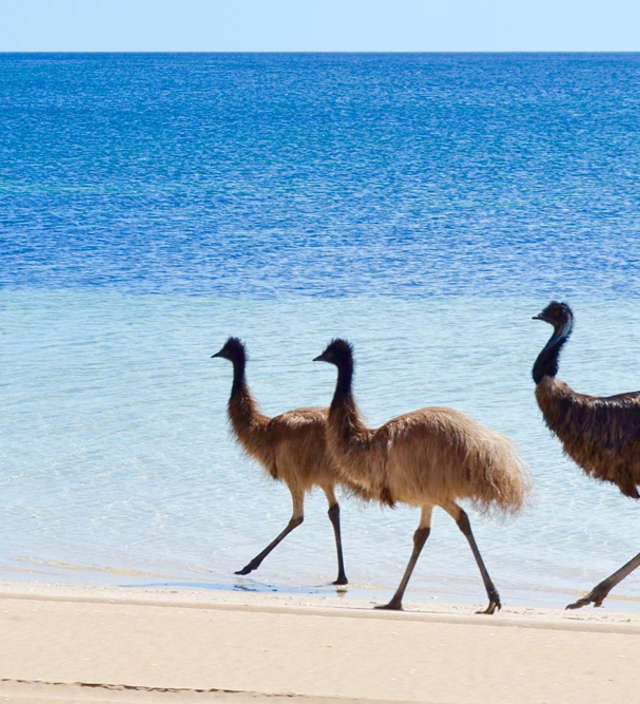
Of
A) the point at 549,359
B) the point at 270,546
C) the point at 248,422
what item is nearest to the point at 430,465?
the point at 549,359

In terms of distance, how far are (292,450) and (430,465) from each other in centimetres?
128

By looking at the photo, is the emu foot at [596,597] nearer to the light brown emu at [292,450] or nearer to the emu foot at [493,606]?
the emu foot at [493,606]

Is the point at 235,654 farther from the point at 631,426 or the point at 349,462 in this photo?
the point at 631,426

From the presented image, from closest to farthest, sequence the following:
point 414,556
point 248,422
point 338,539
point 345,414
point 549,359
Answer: point 414,556
point 345,414
point 549,359
point 338,539
point 248,422

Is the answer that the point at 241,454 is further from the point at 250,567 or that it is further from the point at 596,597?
the point at 596,597

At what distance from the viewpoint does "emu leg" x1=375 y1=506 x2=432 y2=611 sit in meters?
6.21

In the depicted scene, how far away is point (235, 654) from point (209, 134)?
52070 mm

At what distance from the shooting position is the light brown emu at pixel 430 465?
20.7ft

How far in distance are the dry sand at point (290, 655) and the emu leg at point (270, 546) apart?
1.69m

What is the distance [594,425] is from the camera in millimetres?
6930

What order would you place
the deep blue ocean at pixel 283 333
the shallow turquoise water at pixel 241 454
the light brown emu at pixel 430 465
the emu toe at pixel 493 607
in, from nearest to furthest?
the emu toe at pixel 493 607, the light brown emu at pixel 430 465, the shallow turquoise water at pixel 241 454, the deep blue ocean at pixel 283 333

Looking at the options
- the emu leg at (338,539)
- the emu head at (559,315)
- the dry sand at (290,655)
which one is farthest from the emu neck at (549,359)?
the dry sand at (290,655)

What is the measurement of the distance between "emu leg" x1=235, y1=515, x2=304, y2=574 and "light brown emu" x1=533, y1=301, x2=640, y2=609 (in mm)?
1427

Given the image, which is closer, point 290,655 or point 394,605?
point 290,655
